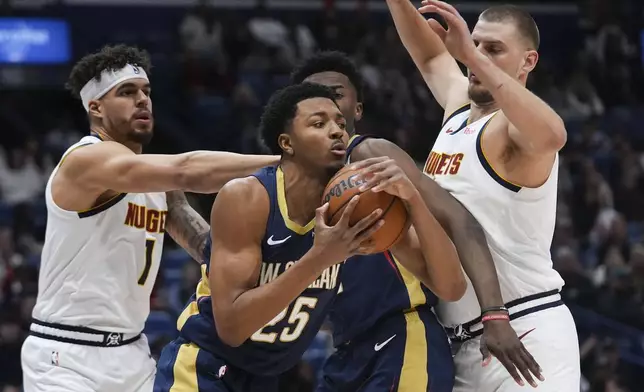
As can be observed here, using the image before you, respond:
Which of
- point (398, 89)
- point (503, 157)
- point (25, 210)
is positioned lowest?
point (25, 210)

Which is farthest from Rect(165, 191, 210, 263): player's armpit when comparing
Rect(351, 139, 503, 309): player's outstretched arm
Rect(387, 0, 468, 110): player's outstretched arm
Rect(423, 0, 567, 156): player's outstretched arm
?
Rect(423, 0, 567, 156): player's outstretched arm

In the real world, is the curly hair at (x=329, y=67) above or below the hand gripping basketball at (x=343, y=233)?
above

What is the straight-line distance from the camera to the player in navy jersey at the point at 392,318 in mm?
4352

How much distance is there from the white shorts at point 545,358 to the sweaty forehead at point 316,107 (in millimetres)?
Answer: 1154

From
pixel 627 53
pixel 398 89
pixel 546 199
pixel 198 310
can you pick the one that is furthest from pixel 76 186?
pixel 627 53

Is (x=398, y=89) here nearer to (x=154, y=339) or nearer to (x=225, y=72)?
(x=225, y=72)

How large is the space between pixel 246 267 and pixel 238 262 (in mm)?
35

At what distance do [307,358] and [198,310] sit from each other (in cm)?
543

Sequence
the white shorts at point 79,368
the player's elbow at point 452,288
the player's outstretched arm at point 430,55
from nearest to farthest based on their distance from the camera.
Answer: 1. the player's elbow at point 452,288
2. the white shorts at point 79,368
3. the player's outstretched arm at point 430,55

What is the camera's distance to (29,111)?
14.0 m

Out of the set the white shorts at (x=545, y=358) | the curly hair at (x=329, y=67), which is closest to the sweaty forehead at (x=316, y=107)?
the curly hair at (x=329, y=67)

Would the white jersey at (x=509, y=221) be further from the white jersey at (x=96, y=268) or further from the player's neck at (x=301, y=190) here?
the white jersey at (x=96, y=268)

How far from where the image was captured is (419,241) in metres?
4.21

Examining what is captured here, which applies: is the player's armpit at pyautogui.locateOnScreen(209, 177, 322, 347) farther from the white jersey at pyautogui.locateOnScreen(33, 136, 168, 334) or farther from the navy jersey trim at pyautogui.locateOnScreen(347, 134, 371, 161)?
the white jersey at pyautogui.locateOnScreen(33, 136, 168, 334)
